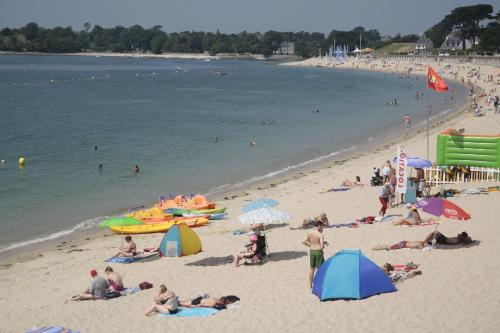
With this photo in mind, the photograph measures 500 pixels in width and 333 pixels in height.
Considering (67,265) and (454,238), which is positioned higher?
(454,238)

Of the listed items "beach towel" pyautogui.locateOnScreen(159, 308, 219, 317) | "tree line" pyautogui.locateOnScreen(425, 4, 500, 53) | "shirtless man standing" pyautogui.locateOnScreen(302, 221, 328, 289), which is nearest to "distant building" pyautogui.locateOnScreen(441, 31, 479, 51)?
"tree line" pyautogui.locateOnScreen(425, 4, 500, 53)

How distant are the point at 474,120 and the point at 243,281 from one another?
3350cm

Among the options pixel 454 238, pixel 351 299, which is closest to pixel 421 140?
pixel 454 238

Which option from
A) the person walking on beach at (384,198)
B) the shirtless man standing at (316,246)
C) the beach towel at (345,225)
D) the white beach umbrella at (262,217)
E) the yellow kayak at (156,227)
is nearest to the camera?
the shirtless man standing at (316,246)

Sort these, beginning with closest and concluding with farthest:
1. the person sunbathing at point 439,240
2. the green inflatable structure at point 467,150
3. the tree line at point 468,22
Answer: the person sunbathing at point 439,240, the green inflatable structure at point 467,150, the tree line at point 468,22

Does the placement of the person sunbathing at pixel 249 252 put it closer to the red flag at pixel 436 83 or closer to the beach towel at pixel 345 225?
the beach towel at pixel 345 225

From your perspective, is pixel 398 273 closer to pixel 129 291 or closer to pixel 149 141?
pixel 129 291

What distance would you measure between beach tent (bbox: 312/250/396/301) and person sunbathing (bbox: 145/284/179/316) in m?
2.63

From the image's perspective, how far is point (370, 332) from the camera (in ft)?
33.1

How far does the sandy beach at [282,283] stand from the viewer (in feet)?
35.3

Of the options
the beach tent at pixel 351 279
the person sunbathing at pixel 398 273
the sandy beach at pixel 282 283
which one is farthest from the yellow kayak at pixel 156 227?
the beach tent at pixel 351 279

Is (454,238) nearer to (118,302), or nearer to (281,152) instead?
(118,302)

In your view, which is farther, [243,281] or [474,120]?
[474,120]

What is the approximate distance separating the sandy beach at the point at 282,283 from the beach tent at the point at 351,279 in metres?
0.19
